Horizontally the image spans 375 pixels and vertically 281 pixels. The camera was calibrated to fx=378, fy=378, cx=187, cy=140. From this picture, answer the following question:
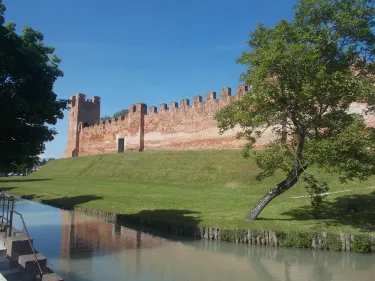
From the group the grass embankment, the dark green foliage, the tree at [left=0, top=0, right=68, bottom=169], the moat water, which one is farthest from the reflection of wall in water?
the dark green foliage

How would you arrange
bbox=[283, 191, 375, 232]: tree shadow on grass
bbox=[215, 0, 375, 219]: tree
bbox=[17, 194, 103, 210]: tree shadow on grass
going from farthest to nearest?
bbox=[17, 194, 103, 210]: tree shadow on grass, bbox=[283, 191, 375, 232]: tree shadow on grass, bbox=[215, 0, 375, 219]: tree

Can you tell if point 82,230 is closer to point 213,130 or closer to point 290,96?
point 290,96

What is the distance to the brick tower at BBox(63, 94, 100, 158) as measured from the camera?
59.5 m

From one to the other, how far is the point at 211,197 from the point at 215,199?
0.81 meters

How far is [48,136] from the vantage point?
11.0 metres

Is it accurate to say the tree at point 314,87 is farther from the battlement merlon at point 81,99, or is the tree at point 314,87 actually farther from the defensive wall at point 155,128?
the battlement merlon at point 81,99

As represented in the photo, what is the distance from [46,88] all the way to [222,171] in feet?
56.3

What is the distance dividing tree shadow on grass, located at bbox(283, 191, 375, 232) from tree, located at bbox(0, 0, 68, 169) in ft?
28.7

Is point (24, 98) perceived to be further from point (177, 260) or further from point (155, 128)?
point (155, 128)

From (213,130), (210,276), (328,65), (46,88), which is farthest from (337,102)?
(213,130)

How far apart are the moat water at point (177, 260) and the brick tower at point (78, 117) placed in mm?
48866

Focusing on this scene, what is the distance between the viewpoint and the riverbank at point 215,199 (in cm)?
1195

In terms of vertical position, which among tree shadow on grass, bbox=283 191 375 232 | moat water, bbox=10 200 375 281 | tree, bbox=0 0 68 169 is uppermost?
tree, bbox=0 0 68 169

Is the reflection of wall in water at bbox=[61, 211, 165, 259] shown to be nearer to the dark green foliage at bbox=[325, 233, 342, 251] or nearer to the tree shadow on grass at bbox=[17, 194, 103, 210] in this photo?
the tree shadow on grass at bbox=[17, 194, 103, 210]
